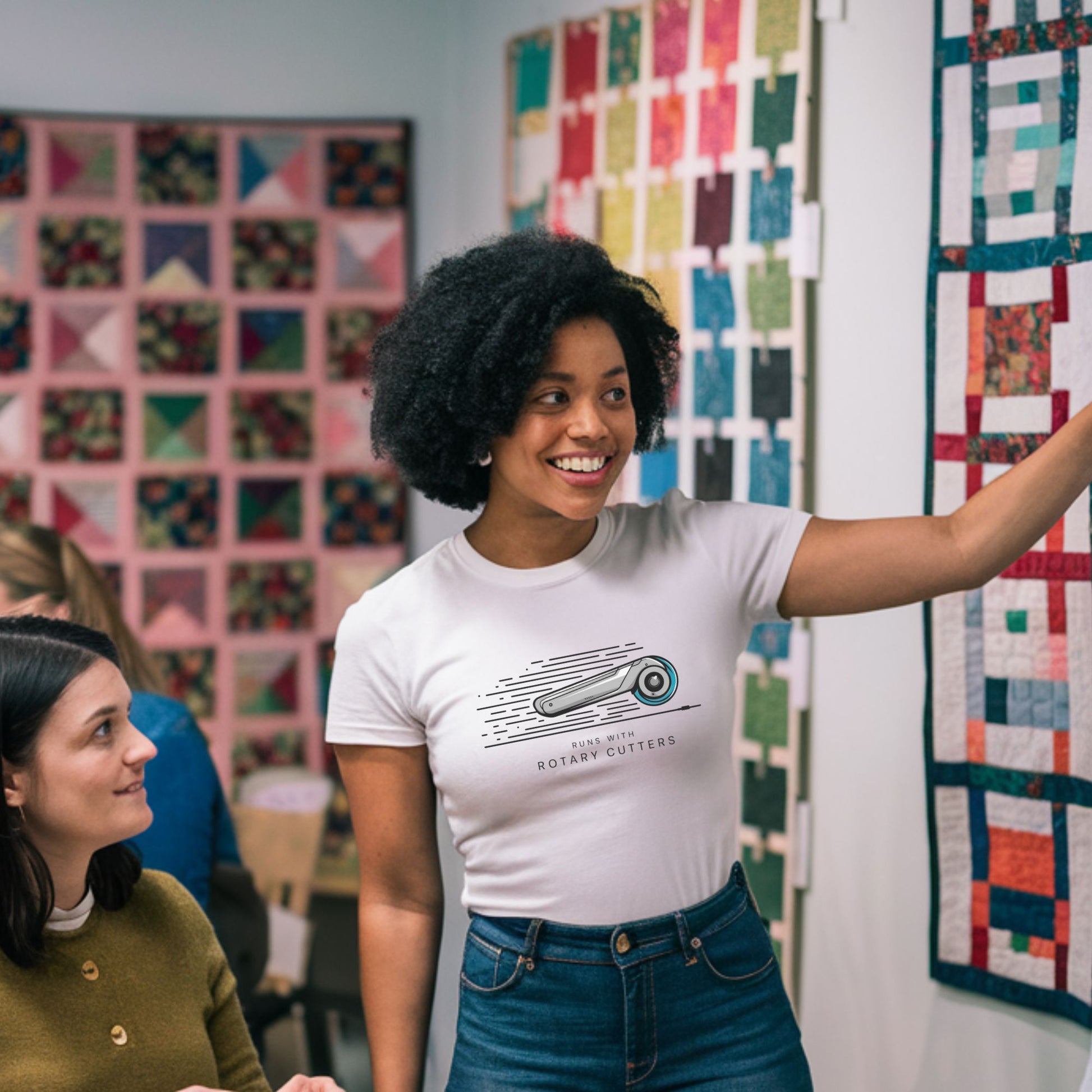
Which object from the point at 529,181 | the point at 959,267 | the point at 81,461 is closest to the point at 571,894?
the point at 959,267

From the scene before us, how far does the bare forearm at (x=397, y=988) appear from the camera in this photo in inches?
58.6

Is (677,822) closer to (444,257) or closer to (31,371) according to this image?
(444,257)

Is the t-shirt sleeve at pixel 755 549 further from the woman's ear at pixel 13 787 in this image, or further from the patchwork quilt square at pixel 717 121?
the patchwork quilt square at pixel 717 121

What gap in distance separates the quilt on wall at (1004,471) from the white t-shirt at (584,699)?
59 cm

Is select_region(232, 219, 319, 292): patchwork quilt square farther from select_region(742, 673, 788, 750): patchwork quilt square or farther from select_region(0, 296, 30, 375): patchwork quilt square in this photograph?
select_region(742, 673, 788, 750): patchwork quilt square

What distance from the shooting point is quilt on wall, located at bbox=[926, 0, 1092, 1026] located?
1807 mm

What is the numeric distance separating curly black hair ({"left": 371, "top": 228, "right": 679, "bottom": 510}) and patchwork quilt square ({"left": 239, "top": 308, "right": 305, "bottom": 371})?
1.61m

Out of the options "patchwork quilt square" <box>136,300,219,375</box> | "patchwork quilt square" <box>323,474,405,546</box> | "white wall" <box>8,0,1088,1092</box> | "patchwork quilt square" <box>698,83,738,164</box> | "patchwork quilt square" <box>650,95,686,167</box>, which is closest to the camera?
"white wall" <box>8,0,1088,1092</box>

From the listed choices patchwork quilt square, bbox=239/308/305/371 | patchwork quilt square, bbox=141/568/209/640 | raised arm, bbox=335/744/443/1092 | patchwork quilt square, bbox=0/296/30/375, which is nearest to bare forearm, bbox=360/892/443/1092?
raised arm, bbox=335/744/443/1092

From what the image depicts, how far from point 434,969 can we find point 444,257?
80cm

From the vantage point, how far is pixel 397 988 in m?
1.50

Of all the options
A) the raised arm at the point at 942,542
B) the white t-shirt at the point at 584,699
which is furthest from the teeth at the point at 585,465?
the raised arm at the point at 942,542

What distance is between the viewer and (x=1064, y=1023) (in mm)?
1862

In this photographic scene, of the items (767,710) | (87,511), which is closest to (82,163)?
(87,511)
